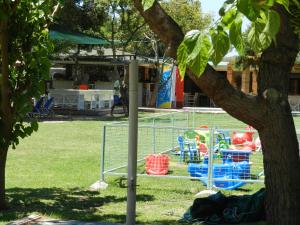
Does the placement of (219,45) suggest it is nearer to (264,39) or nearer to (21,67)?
(264,39)

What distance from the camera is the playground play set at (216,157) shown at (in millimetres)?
10133

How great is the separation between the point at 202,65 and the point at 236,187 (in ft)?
28.6

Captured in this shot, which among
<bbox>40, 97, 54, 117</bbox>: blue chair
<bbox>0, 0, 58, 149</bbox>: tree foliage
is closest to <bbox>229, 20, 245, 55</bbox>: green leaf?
<bbox>0, 0, 58, 149</bbox>: tree foliage

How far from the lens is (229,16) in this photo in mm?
1841

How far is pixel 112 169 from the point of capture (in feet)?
36.0

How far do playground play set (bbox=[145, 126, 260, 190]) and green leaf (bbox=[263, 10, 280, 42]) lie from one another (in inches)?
326

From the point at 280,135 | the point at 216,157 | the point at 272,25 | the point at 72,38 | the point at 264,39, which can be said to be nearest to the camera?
the point at 272,25

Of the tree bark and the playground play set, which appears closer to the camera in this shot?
the tree bark

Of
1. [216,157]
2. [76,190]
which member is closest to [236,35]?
[76,190]

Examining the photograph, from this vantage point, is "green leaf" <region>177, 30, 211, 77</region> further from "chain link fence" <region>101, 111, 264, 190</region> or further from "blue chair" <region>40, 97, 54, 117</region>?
"blue chair" <region>40, 97, 54, 117</region>

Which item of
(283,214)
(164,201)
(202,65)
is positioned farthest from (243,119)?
(164,201)

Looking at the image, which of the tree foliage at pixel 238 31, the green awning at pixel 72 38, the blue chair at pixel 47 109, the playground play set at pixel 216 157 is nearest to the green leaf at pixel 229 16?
the tree foliage at pixel 238 31

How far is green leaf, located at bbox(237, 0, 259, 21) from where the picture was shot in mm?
1650

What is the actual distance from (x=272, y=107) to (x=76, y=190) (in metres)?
6.29
